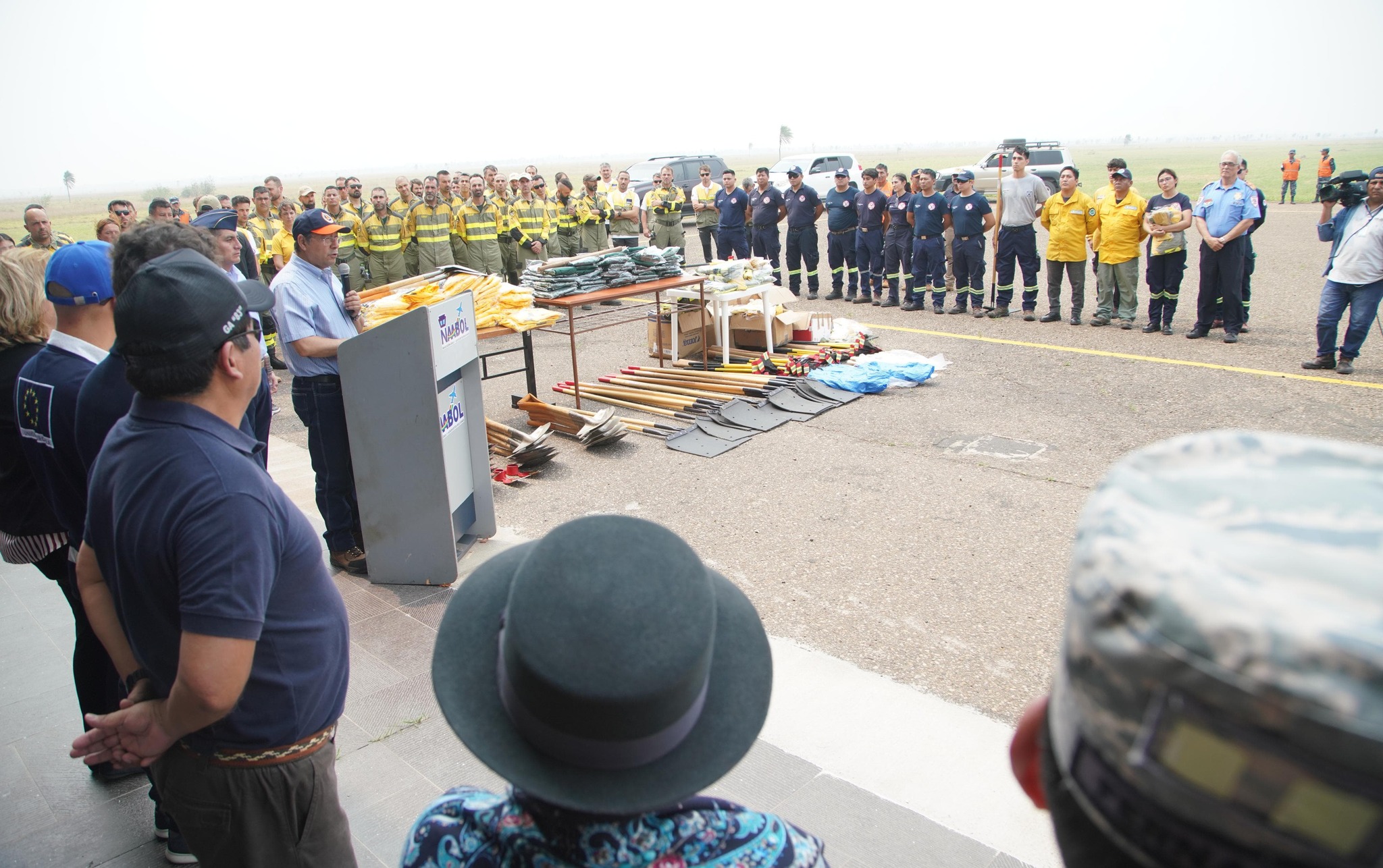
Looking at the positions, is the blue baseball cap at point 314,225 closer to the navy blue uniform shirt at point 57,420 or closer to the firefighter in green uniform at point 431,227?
the navy blue uniform shirt at point 57,420

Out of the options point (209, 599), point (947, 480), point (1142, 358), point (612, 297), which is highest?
point (209, 599)

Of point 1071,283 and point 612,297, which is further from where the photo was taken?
point 1071,283

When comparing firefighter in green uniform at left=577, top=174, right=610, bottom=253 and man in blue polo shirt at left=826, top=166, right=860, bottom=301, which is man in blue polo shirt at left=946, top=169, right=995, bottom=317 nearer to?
man in blue polo shirt at left=826, top=166, right=860, bottom=301

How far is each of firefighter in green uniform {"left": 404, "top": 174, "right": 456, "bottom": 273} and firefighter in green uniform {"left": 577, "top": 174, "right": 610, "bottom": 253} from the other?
2.93m

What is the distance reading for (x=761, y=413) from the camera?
8008mm

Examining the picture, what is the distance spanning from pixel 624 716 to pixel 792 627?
11.7 ft

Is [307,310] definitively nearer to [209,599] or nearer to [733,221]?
[209,599]

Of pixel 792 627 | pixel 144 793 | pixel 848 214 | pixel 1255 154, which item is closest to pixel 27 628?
pixel 144 793

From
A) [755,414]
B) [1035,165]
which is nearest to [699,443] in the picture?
[755,414]

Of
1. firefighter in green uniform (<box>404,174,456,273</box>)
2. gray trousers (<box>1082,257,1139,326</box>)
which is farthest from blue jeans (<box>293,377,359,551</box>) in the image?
firefighter in green uniform (<box>404,174,456,273</box>)

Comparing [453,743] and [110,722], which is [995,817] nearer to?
[453,743]

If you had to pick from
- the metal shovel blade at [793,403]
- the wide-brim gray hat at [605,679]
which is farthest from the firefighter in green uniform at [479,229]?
the wide-brim gray hat at [605,679]

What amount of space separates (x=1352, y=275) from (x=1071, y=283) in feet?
11.5

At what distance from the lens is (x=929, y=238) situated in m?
12.4
